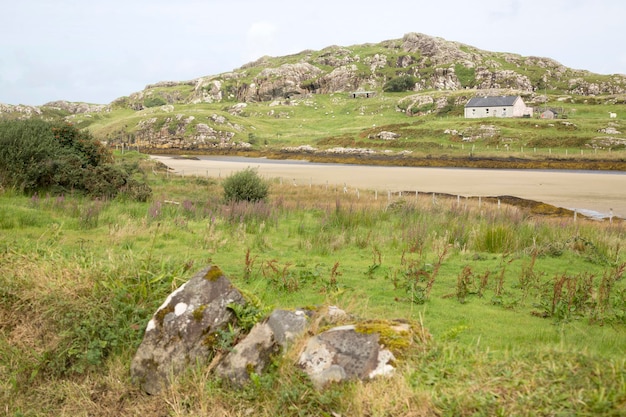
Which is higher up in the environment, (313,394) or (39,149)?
(39,149)

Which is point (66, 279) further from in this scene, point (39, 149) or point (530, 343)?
point (39, 149)

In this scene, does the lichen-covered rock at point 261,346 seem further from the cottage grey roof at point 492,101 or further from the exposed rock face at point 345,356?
the cottage grey roof at point 492,101

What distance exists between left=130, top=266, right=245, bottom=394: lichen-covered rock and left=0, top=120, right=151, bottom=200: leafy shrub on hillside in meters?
16.2


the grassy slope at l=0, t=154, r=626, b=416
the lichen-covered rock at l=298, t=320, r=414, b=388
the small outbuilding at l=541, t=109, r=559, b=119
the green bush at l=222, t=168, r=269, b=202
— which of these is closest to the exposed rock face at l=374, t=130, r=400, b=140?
the small outbuilding at l=541, t=109, r=559, b=119

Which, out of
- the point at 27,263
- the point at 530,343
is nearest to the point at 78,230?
the point at 27,263

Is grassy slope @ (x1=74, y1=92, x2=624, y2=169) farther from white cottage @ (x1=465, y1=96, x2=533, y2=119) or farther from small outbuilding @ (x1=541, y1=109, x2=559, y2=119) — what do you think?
white cottage @ (x1=465, y1=96, x2=533, y2=119)

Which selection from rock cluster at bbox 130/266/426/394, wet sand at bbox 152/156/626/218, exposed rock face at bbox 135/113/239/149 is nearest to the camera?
rock cluster at bbox 130/266/426/394

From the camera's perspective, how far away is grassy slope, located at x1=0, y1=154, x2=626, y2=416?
4875 millimetres

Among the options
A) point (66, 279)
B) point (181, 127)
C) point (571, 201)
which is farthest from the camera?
point (181, 127)

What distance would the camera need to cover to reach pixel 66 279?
7.93 metres

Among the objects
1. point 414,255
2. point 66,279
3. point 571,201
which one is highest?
point 66,279

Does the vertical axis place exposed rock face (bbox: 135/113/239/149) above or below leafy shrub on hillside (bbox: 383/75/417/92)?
below

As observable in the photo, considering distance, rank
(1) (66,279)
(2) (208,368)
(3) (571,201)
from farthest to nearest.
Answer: (3) (571,201) → (1) (66,279) → (2) (208,368)

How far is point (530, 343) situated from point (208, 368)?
13.8ft
